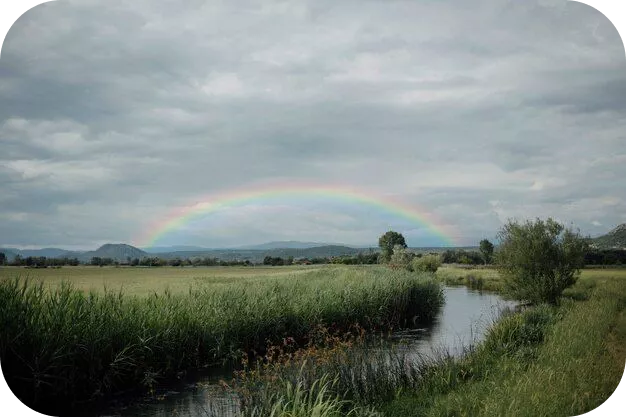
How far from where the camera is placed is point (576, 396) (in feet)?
26.1

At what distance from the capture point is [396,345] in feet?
62.8

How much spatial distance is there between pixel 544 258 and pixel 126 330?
20079 mm

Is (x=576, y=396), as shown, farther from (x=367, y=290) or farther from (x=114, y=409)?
(x=367, y=290)

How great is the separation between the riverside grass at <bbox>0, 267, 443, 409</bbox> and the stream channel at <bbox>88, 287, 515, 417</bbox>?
112 cm

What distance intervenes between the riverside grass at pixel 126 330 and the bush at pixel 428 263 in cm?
3362

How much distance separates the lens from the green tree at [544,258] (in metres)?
26.1

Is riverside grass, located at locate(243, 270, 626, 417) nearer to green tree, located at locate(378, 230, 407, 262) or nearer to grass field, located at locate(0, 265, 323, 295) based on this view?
grass field, located at locate(0, 265, 323, 295)

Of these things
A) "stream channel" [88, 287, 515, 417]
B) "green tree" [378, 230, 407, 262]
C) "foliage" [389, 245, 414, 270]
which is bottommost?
"stream channel" [88, 287, 515, 417]

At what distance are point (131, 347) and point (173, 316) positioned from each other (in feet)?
6.76

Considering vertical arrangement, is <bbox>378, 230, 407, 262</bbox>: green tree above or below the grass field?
above

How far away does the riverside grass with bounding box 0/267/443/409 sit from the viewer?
12.0 m

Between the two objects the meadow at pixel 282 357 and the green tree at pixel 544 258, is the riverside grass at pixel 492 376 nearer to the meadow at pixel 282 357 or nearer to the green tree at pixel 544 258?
the meadow at pixel 282 357

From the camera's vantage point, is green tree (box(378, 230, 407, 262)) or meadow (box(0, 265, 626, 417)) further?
green tree (box(378, 230, 407, 262))

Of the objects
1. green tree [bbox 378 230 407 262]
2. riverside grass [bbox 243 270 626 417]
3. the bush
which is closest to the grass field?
riverside grass [bbox 243 270 626 417]
